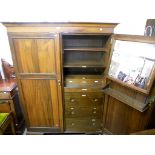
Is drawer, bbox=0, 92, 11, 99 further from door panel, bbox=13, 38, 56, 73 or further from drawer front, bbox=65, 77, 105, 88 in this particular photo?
drawer front, bbox=65, 77, 105, 88

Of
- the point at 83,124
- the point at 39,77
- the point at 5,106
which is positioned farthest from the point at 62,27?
the point at 83,124

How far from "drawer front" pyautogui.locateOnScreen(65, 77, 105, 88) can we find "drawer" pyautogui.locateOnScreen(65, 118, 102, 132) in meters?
0.56

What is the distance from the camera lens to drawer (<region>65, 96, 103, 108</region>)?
78.5 inches

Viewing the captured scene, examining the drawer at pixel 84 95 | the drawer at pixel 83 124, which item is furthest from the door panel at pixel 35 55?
the drawer at pixel 83 124

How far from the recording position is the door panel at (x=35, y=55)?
65.4 inches

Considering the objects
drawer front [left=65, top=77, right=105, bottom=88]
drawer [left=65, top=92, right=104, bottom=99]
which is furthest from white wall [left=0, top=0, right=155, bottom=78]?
drawer [left=65, top=92, right=104, bottom=99]

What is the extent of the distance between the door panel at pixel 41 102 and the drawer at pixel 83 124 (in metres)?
0.18

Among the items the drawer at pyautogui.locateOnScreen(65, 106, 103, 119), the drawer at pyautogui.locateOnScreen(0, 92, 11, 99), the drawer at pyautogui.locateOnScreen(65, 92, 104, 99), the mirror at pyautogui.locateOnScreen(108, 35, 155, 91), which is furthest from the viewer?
the drawer at pyautogui.locateOnScreen(65, 106, 103, 119)

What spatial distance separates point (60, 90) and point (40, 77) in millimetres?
314

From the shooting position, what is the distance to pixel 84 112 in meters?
2.09

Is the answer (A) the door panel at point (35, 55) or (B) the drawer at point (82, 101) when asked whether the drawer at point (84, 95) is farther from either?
(A) the door panel at point (35, 55)

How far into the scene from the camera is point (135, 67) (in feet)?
4.82
